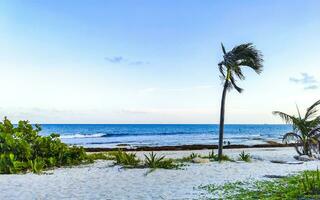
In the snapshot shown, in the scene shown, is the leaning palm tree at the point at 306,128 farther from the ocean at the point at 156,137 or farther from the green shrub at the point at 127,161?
the ocean at the point at 156,137

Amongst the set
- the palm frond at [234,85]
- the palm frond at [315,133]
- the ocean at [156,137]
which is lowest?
the ocean at [156,137]

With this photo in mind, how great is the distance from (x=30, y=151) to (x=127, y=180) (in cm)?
572

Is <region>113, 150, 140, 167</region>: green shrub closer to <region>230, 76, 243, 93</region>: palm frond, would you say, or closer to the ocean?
<region>230, 76, 243, 93</region>: palm frond

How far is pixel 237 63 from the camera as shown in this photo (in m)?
17.6

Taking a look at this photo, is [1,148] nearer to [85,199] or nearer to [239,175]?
[85,199]

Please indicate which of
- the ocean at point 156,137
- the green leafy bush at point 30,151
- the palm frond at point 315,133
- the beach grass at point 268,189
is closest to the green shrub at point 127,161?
the green leafy bush at point 30,151

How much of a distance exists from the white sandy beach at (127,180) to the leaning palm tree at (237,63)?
346 centimetres

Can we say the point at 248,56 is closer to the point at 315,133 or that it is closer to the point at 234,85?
the point at 234,85

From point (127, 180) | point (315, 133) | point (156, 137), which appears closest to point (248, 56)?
point (315, 133)

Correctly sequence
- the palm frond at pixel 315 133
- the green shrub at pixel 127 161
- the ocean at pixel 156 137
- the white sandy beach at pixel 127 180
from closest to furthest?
the white sandy beach at pixel 127 180 < the green shrub at pixel 127 161 < the palm frond at pixel 315 133 < the ocean at pixel 156 137

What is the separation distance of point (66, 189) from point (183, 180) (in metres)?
3.57

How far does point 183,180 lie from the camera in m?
12.1

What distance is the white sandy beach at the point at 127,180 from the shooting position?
9.91 metres

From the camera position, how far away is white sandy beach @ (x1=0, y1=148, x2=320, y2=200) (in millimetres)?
9914
